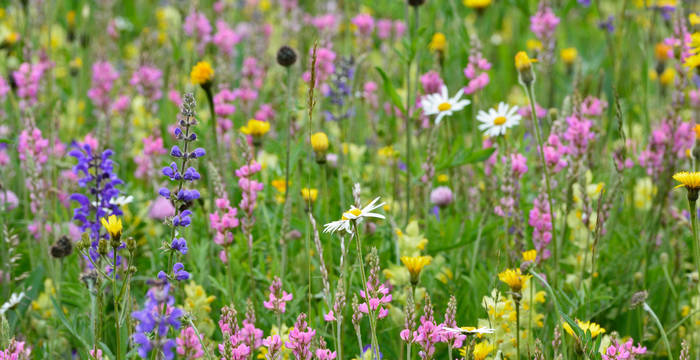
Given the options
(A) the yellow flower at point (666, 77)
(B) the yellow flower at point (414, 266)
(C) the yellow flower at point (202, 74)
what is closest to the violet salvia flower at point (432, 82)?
(C) the yellow flower at point (202, 74)

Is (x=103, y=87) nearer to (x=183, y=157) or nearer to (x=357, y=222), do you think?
(x=183, y=157)

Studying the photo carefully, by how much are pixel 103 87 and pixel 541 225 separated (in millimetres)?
2290

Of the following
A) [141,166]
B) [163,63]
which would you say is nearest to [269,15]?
[163,63]

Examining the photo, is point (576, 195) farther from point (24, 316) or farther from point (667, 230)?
point (24, 316)

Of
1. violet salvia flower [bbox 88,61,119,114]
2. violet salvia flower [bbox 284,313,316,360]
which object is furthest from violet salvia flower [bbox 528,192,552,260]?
violet salvia flower [bbox 88,61,119,114]

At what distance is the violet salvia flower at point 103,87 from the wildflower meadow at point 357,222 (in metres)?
0.01

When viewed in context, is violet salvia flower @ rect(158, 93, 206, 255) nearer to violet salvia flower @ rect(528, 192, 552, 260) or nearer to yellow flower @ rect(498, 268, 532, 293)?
yellow flower @ rect(498, 268, 532, 293)

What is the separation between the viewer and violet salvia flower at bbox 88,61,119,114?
3540 millimetres

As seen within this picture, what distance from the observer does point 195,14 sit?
11.3 feet

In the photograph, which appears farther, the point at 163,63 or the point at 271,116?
the point at 163,63

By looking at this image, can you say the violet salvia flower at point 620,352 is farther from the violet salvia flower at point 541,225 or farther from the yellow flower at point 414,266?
the violet salvia flower at point 541,225

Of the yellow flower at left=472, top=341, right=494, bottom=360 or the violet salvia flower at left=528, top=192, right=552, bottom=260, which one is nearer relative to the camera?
the yellow flower at left=472, top=341, right=494, bottom=360

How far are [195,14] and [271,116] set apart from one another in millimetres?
561

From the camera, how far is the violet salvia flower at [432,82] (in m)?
2.79
